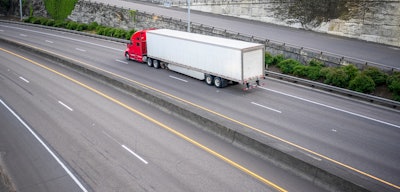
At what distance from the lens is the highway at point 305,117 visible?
16.8 metres

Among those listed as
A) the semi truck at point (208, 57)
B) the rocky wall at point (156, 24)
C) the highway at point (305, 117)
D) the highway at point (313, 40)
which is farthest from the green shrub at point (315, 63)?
the semi truck at point (208, 57)

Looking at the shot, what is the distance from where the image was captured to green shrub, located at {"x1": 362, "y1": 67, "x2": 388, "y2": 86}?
28156mm

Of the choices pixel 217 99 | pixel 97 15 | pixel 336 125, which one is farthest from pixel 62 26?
pixel 336 125

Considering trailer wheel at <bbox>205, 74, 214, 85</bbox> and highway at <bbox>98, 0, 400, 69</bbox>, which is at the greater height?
highway at <bbox>98, 0, 400, 69</bbox>

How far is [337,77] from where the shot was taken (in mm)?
29500

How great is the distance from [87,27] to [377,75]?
154 ft

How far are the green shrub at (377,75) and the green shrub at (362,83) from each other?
55 centimetres

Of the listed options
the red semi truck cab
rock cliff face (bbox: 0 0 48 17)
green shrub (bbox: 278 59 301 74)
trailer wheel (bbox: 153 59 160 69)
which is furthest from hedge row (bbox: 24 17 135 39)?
green shrub (bbox: 278 59 301 74)

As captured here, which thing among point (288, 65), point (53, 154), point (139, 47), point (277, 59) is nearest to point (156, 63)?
point (139, 47)

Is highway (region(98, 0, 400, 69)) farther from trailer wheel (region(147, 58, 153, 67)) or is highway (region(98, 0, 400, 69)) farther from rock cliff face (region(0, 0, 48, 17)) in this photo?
rock cliff face (region(0, 0, 48, 17))

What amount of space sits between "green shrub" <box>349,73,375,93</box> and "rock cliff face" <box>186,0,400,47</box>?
11.0 m

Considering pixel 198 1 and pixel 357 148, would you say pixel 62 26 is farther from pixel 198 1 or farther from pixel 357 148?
pixel 357 148

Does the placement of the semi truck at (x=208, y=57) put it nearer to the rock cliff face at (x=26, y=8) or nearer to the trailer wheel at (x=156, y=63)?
the trailer wheel at (x=156, y=63)

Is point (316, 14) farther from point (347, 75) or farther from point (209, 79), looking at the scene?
point (209, 79)
